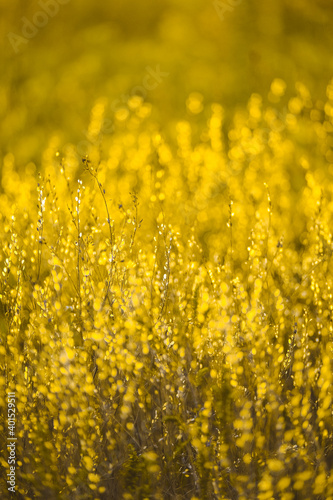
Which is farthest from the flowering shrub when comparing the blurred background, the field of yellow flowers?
Result: the blurred background

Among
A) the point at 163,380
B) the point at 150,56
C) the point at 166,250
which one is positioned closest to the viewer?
the point at 163,380

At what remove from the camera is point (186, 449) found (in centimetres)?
231

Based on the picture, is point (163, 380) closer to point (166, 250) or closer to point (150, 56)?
point (166, 250)

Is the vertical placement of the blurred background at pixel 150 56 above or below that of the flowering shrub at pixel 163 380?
above

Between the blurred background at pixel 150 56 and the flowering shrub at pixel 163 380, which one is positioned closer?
the flowering shrub at pixel 163 380

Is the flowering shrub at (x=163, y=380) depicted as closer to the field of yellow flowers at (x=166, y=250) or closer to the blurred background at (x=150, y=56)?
the field of yellow flowers at (x=166, y=250)

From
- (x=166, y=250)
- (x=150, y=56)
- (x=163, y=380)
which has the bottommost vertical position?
(x=163, y=380)

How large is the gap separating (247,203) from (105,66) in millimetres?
1911

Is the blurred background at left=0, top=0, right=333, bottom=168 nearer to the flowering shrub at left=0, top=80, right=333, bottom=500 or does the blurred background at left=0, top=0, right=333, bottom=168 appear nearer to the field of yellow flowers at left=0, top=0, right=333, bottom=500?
the field of yellow flowers at left=0, top=0, right=333, bottom=500

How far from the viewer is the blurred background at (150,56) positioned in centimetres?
464

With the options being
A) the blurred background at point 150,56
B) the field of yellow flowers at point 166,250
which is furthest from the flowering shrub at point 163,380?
the blurred background at point 150,56

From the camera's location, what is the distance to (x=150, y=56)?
4789 millimetres

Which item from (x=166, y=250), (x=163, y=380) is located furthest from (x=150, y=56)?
(x=163, y=380)

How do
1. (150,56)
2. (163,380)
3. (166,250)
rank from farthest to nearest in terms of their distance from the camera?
1. (150,56)
2. (166,250)
3. (163,380)
